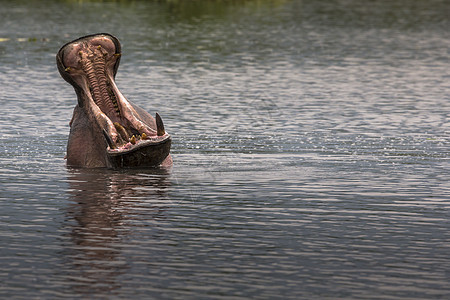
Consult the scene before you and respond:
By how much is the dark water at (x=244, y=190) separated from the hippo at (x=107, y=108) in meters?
0.46

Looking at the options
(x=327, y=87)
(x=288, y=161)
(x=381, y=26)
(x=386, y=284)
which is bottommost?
(x=381, y=26)

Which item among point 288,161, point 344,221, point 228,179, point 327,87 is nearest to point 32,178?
point 228,179

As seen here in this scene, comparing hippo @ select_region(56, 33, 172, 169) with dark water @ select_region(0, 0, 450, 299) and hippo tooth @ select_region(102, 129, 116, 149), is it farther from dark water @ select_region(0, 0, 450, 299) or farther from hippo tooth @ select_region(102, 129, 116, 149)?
dark water @ select_region(0, 0, 450, 299)

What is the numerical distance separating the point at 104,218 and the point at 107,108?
12.9 ft

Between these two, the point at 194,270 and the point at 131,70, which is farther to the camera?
→ the point at 131,70

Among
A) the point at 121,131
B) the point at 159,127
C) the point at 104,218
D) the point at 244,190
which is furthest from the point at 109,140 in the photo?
the point at 104,218

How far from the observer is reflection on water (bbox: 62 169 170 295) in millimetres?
13330

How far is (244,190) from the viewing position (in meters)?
18.7

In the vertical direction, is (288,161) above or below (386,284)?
below

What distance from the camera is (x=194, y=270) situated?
1350cm

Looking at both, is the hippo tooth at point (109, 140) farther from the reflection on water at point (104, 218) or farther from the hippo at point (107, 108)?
the reflection on water at point (104, 218)

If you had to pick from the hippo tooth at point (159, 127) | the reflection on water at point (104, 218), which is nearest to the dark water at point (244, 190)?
the reflection on water at point (104, 218)

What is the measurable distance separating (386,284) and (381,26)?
5965cm

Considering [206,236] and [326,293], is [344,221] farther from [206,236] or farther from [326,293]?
[326,293]
